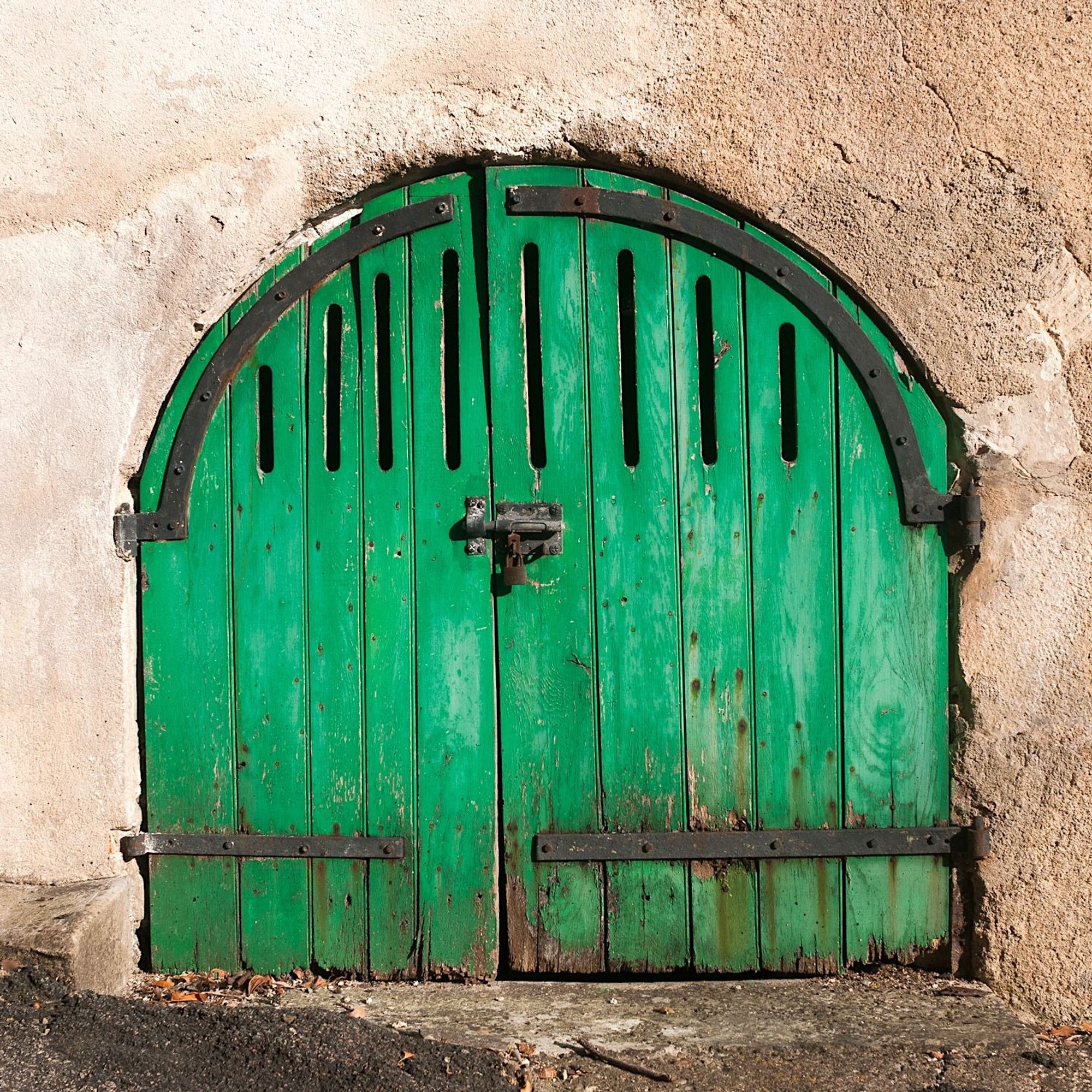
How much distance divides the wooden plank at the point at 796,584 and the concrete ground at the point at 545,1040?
11.3 inches

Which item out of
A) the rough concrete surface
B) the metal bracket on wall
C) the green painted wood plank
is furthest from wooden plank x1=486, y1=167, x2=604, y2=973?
the rough concrete surface

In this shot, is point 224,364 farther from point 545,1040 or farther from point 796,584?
point 545,1040

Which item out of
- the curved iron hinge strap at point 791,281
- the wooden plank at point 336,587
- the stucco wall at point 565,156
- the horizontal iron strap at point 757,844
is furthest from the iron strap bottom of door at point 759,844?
the curved iron hinge strap at point 791,281

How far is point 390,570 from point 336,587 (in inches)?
5.7

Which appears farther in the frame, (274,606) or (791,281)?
(274,606)

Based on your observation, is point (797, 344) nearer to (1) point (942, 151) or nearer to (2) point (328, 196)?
(1) point (942, 151)

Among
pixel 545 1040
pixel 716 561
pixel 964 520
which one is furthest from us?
pixel 716 561

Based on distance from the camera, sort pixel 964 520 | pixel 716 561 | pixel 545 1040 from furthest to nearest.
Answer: pixel 716 561 < pixel 964 520 < pixel 545 1040

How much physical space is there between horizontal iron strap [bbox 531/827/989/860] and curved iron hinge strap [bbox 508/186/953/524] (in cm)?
76

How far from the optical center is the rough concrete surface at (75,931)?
2484 mm

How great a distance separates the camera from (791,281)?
104 inches

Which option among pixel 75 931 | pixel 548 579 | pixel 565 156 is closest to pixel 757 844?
pixel 548 579

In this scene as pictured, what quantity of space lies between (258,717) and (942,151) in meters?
2.17

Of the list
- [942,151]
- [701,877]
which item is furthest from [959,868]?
[942,151]
